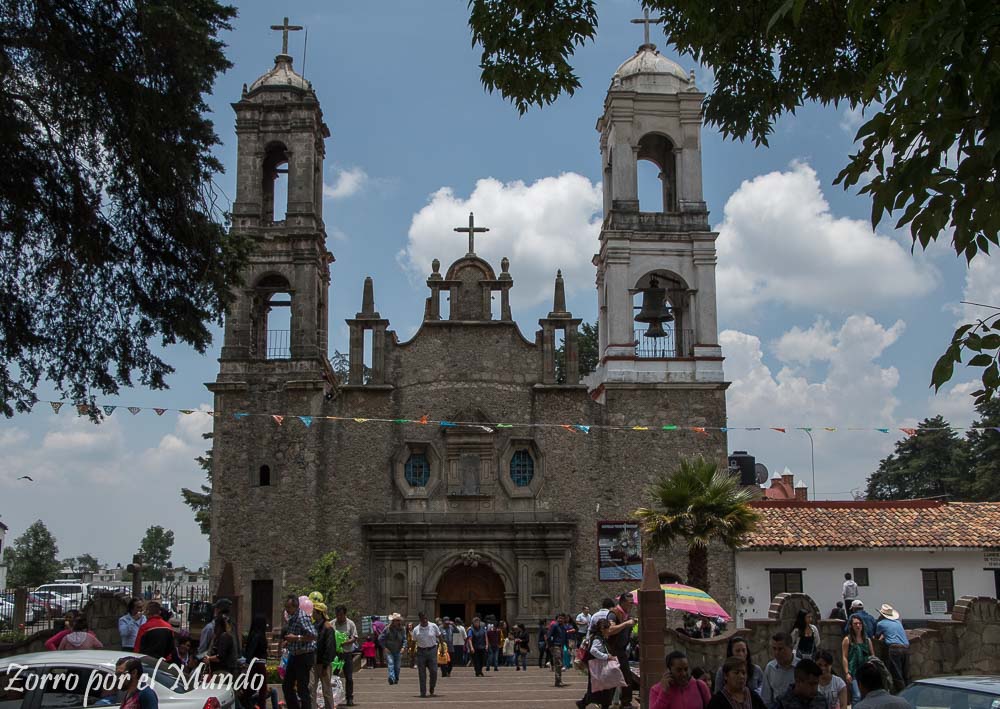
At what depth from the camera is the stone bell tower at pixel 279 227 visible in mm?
27922

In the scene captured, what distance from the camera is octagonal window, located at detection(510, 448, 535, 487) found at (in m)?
27.7

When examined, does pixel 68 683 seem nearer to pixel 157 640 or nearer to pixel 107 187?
pixel 157 640

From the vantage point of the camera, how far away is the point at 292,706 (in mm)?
12766

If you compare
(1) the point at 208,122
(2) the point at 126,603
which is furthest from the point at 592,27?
(2) the point at 126,603

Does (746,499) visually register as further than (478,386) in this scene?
No

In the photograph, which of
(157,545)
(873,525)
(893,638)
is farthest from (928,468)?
(157,545)

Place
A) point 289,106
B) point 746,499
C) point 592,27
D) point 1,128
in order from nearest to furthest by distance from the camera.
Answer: point 592,27 < point 1,128 < point 746,499 < point 289,106

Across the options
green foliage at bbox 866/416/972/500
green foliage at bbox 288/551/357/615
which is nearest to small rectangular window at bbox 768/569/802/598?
green foliage at bbox 288/551/357/615

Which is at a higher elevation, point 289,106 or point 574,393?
point 289,106

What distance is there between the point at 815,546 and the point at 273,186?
55.6 feet

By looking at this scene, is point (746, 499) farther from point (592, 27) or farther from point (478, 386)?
point (592, 27)

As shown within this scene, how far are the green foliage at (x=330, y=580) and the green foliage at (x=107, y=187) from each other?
1162 cm

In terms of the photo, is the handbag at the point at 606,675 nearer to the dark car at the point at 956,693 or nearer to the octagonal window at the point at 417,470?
the dark car at the point at 956,693

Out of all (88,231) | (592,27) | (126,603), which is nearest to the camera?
(592,27)
